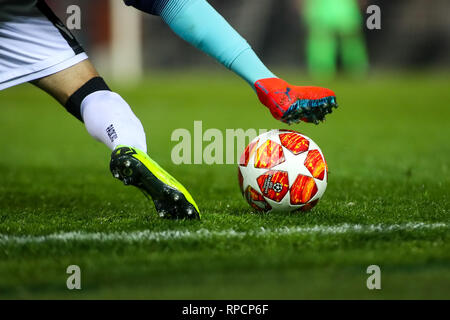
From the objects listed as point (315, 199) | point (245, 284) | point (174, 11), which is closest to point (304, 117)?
point (315, 199)

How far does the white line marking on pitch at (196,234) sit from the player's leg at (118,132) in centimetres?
18

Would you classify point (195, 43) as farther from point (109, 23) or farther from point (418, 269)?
point (109, 23)

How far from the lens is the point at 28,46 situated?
3.54 metres

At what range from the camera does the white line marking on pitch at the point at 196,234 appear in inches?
123

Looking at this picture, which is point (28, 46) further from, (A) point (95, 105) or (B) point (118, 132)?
→ (B) point (118, 132)

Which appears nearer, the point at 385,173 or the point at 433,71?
the point at 385,173

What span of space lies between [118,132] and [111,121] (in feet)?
0.23

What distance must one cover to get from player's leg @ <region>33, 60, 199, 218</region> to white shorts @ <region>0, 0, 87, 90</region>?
0.23ft

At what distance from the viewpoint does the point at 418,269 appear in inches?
108

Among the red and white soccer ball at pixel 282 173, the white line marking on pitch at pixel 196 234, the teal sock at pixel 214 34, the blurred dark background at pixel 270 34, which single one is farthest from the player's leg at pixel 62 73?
the blurred dark background at pixel 270 34

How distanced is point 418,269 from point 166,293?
949 mm

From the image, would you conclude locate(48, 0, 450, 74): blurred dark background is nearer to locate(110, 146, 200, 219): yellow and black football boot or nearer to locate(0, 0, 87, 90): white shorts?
locate(0, 0, 87, 90): white shorts

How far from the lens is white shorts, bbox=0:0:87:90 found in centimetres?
353
